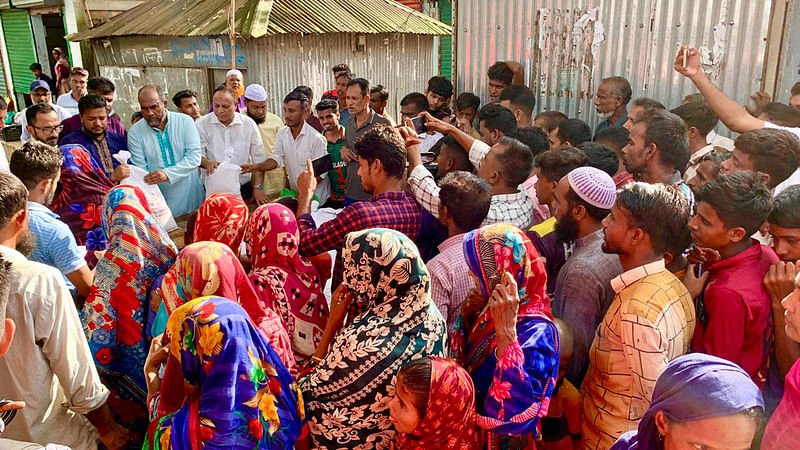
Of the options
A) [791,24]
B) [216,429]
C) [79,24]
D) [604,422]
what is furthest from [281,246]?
[79,24]

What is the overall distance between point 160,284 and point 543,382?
198 centimetres

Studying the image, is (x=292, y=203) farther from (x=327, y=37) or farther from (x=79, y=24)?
(x=79, y=24)

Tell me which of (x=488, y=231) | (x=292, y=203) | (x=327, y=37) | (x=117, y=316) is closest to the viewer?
(x=488, y=231)

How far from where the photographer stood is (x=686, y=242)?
8.13 feet

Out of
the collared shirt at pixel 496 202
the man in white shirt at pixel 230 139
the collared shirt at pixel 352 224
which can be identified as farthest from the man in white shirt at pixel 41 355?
the man in white shirt at pixel 230 139

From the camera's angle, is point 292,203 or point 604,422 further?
point 292,203

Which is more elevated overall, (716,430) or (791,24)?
(791,24)

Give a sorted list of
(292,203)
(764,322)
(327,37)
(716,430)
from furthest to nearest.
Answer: (327,37) → (292,203) → (764,322) → (716,430)

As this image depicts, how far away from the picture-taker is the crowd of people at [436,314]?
205cm

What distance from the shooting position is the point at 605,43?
212 inches

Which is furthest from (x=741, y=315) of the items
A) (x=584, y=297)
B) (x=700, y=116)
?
(x=700, y=116)

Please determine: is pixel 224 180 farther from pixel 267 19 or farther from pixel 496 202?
pixel 267 19

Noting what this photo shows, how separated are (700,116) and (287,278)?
3132mm

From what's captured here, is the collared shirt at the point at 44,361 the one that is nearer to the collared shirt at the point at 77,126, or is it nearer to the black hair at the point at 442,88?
the collared shirt at the point at 77,126
